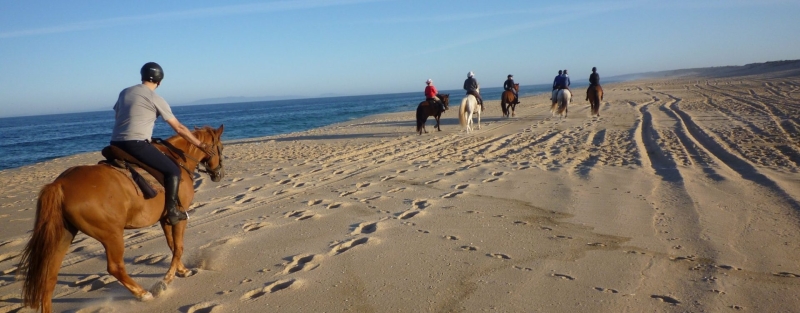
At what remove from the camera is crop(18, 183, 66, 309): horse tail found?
3.76 m

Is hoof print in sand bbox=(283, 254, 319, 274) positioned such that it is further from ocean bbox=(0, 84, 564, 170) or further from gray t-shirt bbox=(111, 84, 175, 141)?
ocean bbox=(0, 84, 564, 170)

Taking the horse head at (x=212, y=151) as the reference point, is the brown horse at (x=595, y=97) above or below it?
below

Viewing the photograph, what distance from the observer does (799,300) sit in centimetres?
377

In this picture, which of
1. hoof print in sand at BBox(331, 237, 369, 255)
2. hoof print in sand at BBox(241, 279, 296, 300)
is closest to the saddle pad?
hoof print in sand at BBox(241, 279, 296, 300)

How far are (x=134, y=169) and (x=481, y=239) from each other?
3.41m

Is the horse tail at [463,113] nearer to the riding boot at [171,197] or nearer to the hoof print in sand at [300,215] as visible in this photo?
the hoof print in sand at [300,215]

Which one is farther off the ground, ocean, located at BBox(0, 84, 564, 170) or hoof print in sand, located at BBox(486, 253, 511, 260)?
hoof print in sand, located at BBox(486, 253, 511, 260)

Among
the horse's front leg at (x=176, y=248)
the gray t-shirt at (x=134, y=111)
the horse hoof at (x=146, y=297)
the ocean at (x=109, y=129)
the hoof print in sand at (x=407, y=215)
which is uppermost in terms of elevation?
the gray t-shirt at (x=134, y=111)

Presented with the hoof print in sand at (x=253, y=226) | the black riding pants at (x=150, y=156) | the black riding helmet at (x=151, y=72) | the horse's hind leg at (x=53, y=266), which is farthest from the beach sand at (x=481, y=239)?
the black riding helmet at (x=151, y=72)

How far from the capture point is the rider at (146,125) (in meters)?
4.48

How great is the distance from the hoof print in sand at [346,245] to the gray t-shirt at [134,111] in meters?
2.11

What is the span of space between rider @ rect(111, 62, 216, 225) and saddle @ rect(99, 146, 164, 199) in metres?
0.05

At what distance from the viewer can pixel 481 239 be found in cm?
555

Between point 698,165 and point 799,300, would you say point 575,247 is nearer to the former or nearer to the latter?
point 799,300
